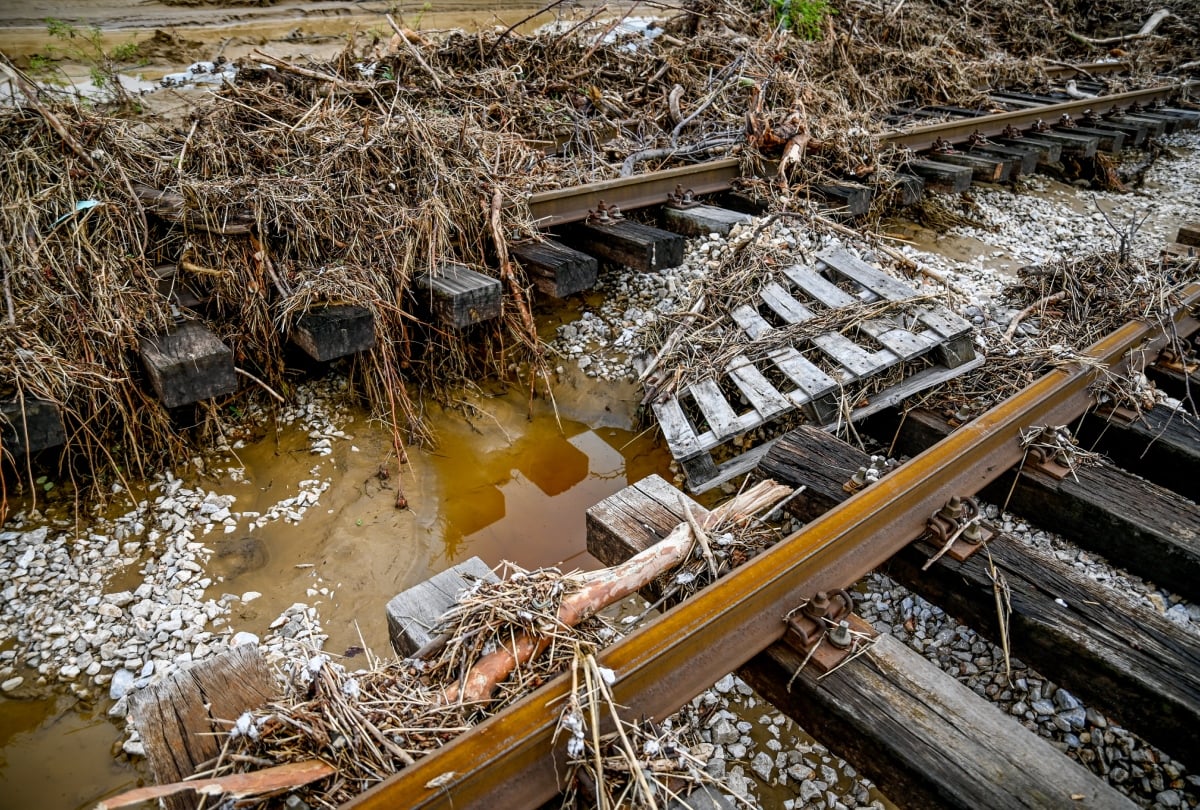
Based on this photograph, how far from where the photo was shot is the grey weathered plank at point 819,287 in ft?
13.9

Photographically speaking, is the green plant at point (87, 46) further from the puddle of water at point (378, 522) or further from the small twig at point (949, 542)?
the small twig at point (949, 542)

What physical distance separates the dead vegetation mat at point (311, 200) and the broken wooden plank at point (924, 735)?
9.40 ft

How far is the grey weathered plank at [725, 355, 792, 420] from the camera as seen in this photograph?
140 inches

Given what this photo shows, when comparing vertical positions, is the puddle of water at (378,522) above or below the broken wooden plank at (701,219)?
below

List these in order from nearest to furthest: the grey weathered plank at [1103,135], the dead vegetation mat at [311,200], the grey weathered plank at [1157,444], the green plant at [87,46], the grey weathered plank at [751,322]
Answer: the grey weathered plank at [1157,444], the dead vegetation mat at [311,200], the grey weathered plank at [751,322], the green plant at [87,46], the grey weathered plank at [1103,135]

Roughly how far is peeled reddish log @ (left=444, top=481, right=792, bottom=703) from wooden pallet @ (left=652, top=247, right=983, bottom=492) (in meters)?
0.99

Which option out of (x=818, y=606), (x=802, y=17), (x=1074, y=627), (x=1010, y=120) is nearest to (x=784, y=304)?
(x=1074, y=627)

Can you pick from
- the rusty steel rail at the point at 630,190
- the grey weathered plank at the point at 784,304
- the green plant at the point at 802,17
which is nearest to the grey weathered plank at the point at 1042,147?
the green plant at the point at 802,17

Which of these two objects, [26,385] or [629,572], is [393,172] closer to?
[26,385]

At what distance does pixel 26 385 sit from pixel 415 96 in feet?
13.5

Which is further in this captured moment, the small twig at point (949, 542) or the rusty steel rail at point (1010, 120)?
the rusty steel rail at point (1010, 120)

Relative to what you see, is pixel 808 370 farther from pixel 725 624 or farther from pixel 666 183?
pixel 666 183

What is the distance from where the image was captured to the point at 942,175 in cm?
619

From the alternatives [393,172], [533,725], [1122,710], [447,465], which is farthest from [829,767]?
[393,172]
